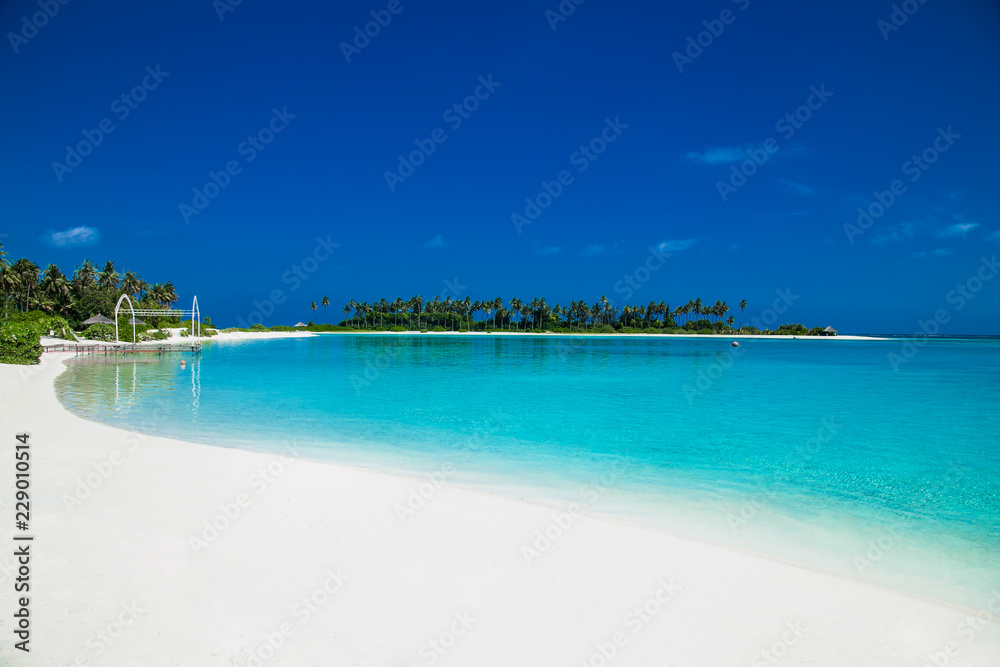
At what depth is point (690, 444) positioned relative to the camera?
1401cm

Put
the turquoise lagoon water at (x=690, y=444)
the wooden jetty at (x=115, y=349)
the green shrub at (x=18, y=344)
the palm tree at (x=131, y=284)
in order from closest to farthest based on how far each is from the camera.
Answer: the turquoise lagoon water at (x=690, y=444) → the green shrub at (x=18, y=344) → the wooden jetty at (x=115, y=349) → the palm tree at (x=131, y=284)

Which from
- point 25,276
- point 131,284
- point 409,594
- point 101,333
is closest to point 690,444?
point 409,594

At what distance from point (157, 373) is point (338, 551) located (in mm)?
29292

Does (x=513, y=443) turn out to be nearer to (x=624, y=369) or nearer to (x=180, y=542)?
(x=180, y=542)

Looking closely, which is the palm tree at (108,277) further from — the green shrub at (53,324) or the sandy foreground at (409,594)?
the sandy foreground at (409,594)

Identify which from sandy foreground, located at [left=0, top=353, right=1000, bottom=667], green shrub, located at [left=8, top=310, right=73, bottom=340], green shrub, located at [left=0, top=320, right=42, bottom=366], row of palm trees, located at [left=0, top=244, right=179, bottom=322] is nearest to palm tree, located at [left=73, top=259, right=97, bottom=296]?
row of palm trees, located at [left=0, top=244, right=179, bottom=322]

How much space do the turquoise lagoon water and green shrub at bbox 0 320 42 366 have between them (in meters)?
2.18

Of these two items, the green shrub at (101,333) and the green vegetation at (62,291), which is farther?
the green vegetation at (62,291)

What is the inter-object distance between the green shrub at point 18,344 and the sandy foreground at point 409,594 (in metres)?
26.7

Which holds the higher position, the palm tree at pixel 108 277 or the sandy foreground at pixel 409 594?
the palm tree at pixel 108 277

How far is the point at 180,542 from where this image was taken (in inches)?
226

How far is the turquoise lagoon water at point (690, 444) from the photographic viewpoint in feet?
24.8

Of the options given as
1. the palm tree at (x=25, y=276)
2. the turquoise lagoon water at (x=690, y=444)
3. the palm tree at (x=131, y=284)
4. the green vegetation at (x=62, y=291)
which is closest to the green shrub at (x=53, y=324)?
the green vegetation at (x=62, y=291)

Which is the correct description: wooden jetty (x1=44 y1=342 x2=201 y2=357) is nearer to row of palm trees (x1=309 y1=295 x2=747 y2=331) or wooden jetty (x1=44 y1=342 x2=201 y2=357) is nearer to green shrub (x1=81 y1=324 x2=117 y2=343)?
green shrub (x1=81 y1=324 x2=117 y2=343)
